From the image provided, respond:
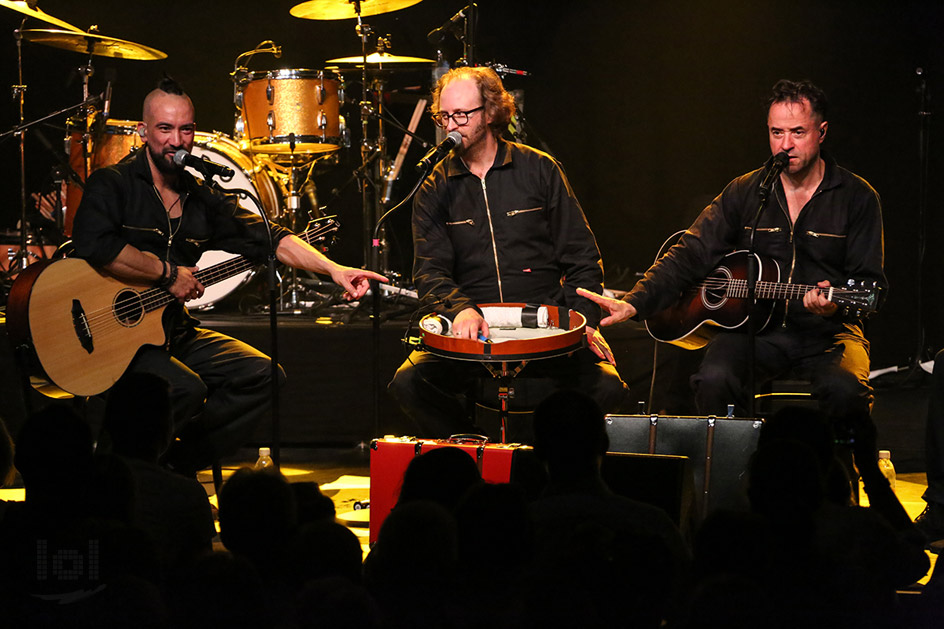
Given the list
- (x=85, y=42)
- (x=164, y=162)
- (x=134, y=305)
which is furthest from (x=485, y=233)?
(x=85, y=42)

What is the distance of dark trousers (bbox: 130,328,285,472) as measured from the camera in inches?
170

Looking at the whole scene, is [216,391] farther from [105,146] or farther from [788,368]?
[105,146]

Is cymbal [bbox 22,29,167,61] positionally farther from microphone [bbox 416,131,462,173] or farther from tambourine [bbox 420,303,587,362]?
tambourine [bbox 420,303,587,362]

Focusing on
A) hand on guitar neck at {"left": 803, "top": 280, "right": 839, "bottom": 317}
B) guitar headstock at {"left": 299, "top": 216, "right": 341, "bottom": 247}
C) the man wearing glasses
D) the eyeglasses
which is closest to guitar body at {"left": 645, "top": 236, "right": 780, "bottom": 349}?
hand on guitar neck at {"left": 803, "top": 280, "right": 839, "bottom": 317}

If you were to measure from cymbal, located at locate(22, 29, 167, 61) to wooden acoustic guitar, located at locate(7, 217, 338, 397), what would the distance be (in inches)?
124

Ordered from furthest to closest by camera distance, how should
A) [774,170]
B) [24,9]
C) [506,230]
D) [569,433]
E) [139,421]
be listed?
[24,9], [506,230], [774,170], [139,421], [569,433]

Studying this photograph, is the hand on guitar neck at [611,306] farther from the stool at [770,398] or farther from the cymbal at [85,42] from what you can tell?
the cymbal at [85,42]

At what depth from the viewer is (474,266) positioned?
15.1 ft

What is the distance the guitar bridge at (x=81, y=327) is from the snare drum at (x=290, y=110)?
9.03 ft

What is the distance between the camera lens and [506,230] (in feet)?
15.0

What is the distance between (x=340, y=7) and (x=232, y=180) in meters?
1.47

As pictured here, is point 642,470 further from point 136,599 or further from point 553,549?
point 136,599

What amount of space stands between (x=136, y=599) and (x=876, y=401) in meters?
5.51

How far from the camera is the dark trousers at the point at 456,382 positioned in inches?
170
